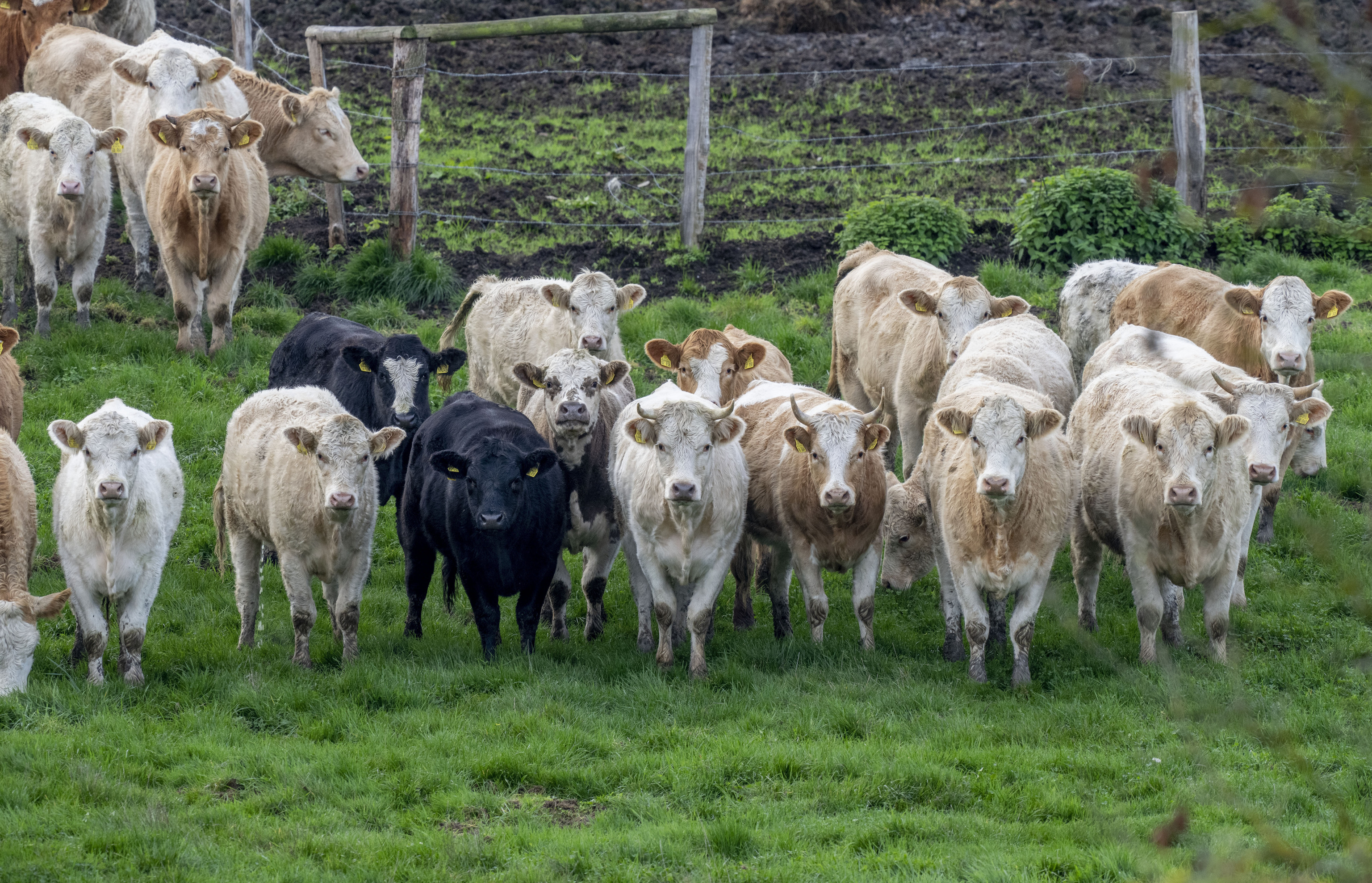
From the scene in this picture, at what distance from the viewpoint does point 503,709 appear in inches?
283

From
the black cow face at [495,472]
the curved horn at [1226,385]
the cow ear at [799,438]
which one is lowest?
the black cow face at [495,472]

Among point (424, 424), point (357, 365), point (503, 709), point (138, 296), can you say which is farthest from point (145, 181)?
point (503, 709)

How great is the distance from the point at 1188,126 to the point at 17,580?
37.6 ft

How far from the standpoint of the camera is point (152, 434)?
7.84 m

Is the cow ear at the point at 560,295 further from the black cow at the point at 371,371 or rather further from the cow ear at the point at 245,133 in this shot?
the cow ear at the point at 245,133

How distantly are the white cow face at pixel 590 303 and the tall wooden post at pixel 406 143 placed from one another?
3670mm

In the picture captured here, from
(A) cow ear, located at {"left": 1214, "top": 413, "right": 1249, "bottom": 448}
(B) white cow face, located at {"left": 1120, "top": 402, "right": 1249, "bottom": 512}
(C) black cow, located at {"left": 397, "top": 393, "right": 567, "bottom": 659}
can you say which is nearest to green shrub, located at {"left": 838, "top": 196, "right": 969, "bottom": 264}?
(B) white cow face, located at {"left": 1120, "top": 402, "right": 1249, "bottom": 512}

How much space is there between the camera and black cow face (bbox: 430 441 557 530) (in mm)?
7773

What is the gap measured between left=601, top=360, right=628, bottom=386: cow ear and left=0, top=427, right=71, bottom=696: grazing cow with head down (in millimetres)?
3450

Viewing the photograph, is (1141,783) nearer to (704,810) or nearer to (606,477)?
(704,810)

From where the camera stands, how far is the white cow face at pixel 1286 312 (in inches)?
382

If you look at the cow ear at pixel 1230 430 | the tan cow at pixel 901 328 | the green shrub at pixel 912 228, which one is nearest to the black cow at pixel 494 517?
the tan cow at pixel 901 328

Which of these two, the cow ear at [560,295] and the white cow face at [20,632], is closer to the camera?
the white cow face at [20,632]

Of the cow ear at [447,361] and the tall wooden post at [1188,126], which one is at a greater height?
the tall wooden post at [1188,126]
